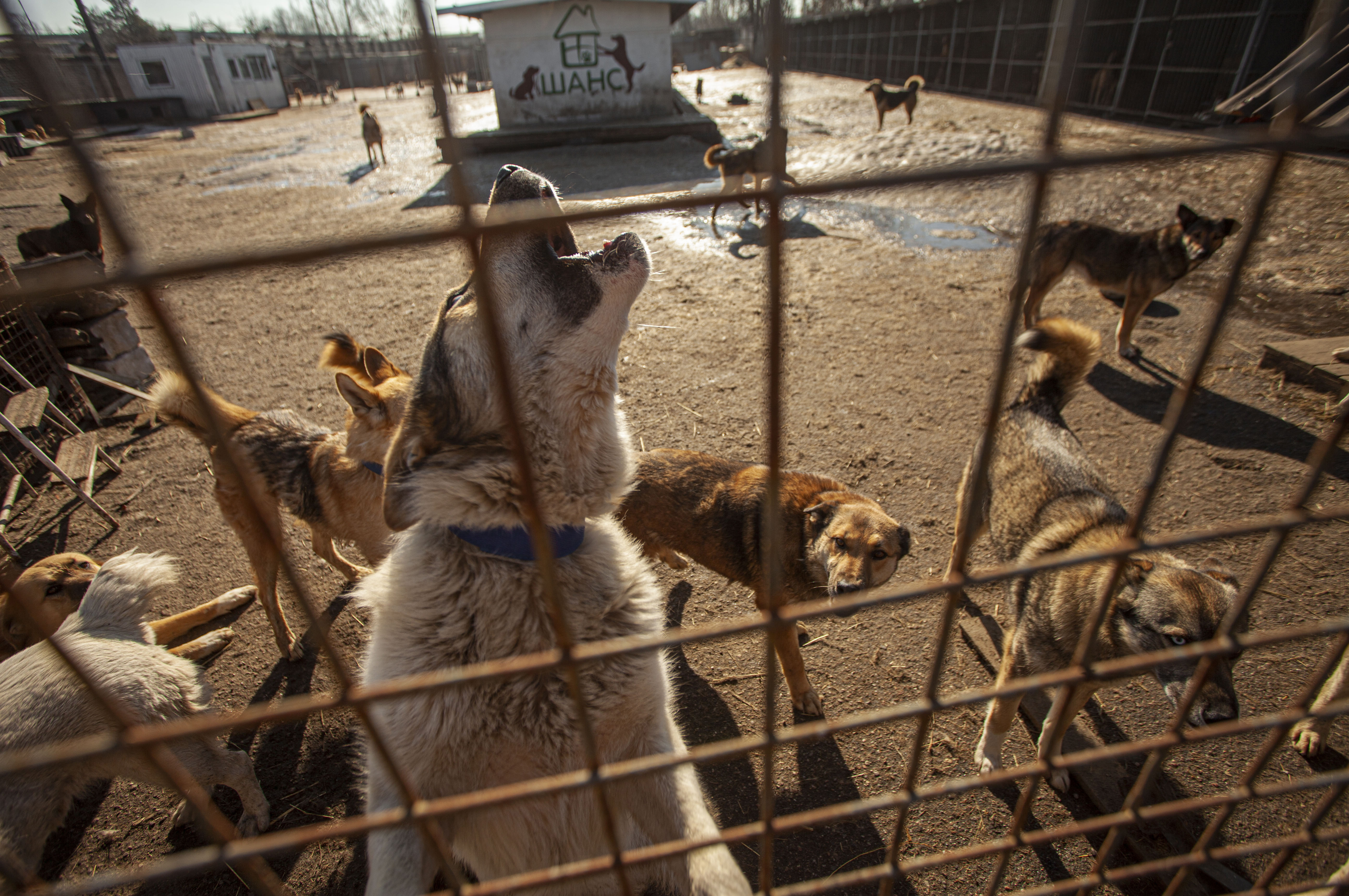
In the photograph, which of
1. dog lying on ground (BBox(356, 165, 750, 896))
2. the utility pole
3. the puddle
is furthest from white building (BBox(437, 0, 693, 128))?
the utility pole

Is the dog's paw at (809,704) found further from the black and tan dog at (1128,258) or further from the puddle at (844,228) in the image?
the puddle at (844,228)

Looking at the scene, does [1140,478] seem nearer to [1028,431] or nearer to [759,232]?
[1028,431]

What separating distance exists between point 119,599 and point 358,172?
18.9 meters

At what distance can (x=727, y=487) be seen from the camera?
3.45 meters

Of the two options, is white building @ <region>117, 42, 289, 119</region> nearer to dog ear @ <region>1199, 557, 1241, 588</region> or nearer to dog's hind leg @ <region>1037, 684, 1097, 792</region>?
dog's hind leg @ <region>1037, 684, 1097, 792</region>

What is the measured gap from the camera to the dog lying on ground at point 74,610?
129 inches

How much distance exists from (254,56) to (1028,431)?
54.8 meters

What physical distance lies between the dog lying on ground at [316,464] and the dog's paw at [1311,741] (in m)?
4.80

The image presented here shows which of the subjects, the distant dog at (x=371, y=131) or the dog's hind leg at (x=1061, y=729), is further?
the distant dog at (x=371, y=131)

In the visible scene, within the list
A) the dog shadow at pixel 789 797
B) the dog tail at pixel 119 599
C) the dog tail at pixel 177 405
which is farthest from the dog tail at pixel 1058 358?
the dog tail at pixel 119 599

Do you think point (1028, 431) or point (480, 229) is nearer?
point (480, 229)

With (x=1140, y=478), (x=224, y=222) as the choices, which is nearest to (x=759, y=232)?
(x=1140, y=478)

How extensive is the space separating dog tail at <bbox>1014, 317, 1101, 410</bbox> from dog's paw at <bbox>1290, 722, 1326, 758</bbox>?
1913mm

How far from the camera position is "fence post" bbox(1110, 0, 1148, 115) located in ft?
53.2
